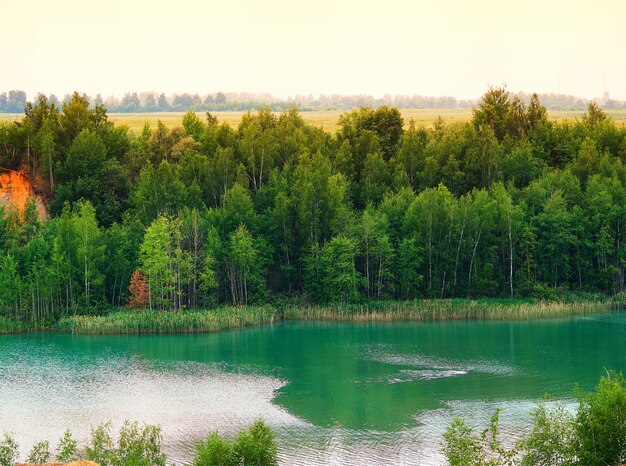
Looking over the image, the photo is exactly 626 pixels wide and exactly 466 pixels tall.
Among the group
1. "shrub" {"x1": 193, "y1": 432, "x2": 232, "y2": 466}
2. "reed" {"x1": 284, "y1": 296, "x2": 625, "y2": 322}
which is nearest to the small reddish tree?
"reed" {"x1": 284, "y1": 296, "x2": 625, "y2": 322}

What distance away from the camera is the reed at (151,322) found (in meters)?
61.5

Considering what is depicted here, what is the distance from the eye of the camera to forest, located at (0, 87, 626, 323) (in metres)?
66.1

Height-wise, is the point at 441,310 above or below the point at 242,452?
below

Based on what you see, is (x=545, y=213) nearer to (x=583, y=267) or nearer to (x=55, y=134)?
(x=583, y=267)

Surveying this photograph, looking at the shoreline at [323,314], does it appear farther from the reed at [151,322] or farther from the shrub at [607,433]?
the shrub at [607,433]

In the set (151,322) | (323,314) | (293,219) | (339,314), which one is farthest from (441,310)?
(151,322)

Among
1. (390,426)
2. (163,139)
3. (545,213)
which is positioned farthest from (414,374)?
(163,139)

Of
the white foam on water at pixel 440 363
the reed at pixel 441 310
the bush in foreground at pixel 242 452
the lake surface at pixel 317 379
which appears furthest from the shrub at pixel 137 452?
the reed at pixel 441 310

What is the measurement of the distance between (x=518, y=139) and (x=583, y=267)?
2439cm

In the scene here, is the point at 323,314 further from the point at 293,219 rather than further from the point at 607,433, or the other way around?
the point at 607,433

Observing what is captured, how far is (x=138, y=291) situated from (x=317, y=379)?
1996 cm

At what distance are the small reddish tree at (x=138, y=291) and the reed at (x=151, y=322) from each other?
1.36 meters

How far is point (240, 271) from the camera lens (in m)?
68.3

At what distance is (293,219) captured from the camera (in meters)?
73.4
